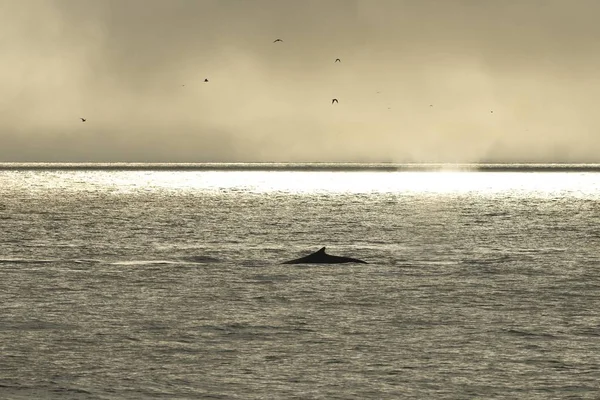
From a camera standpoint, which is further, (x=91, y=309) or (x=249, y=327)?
(x=91, y=309)

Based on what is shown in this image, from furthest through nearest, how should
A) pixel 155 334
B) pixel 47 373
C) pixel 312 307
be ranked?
pixel 312 307, pixel 155 334, pixel 47 373

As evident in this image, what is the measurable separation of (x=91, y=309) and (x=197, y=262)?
737 inches

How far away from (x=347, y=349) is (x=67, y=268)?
24432 millimetres

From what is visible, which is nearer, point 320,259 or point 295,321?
point 295,321

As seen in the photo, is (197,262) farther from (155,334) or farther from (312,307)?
(155,334)

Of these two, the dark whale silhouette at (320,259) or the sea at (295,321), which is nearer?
the sea at (295,321)

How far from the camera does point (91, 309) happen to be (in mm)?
36531

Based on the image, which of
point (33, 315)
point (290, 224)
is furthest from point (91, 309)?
point (290, 224)

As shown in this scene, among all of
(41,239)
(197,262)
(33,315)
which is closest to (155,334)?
(33,315)

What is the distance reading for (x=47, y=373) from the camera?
26406 millimetres

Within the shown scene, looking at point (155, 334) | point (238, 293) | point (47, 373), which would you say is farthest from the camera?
point (238, 293)

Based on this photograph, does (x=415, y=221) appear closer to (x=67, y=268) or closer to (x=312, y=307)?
(x=67, y=268)

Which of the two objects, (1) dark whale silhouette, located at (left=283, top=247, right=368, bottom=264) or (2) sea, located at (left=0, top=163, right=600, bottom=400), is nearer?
(2) sea, located at (left=0, top=163, right=600, bottom=400)

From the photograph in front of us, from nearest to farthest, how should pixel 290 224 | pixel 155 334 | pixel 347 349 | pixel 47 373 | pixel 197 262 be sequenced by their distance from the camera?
pixel 47 373
pixel 347 349
pixel 155 334
pixel 197 262
pixel 290 224
